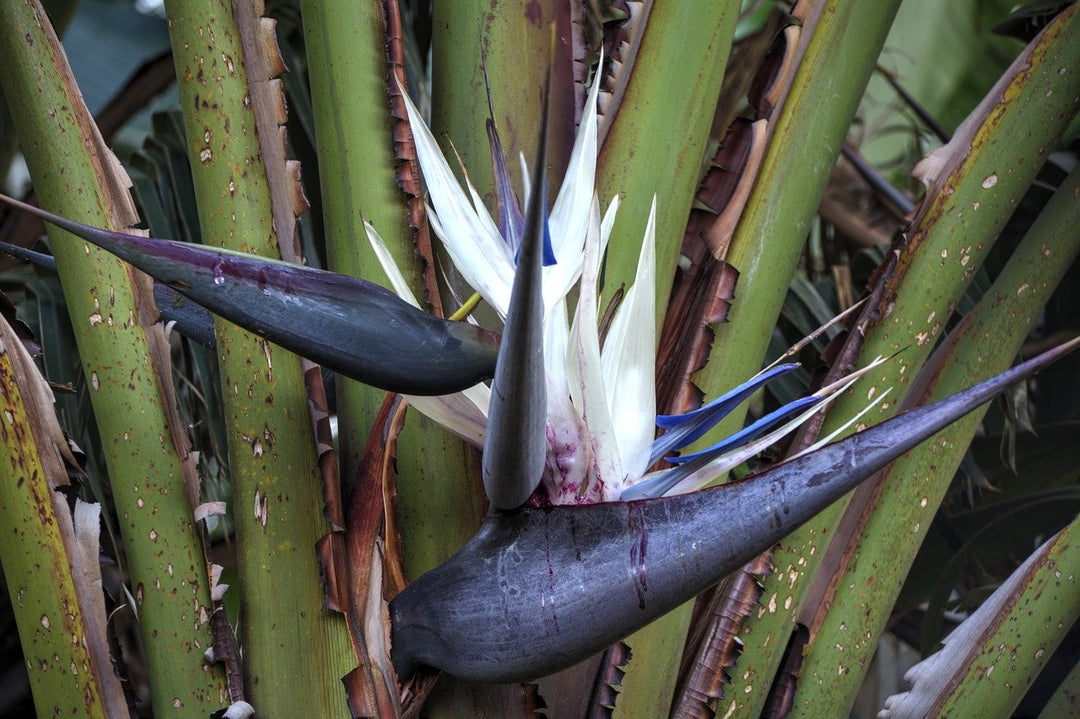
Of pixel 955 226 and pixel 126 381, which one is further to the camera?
pixel 955 226

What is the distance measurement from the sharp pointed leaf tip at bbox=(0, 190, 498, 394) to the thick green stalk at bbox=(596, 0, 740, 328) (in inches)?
6.4

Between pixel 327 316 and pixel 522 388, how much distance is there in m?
0.07

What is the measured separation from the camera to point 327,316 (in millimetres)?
331

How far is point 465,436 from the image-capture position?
0.41 meters

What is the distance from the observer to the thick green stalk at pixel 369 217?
0.46m

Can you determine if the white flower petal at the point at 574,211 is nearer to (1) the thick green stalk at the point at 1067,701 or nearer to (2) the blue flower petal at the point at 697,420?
(2) the blue flower petal at the point at 697,420

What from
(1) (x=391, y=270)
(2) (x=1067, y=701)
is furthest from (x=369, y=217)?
(2) (x=1067, y=701)

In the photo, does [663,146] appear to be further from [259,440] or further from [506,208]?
[259,440]

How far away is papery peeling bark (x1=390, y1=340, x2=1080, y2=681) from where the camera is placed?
12.7 inches

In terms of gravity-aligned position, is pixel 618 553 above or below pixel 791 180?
below

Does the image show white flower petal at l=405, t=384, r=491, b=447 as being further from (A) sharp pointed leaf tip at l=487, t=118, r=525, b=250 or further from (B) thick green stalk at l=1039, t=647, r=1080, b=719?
(B) thick green stalk at l=1039, t=647, r=1080, b=719

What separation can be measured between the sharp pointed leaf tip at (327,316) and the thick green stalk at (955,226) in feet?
0.82

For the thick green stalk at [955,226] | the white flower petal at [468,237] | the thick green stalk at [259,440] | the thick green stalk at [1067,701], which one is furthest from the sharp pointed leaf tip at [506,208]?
the thick green stalk at [1067,701]

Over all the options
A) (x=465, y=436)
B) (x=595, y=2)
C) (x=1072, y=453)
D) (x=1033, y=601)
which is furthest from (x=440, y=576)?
(x=1072, y=453)
